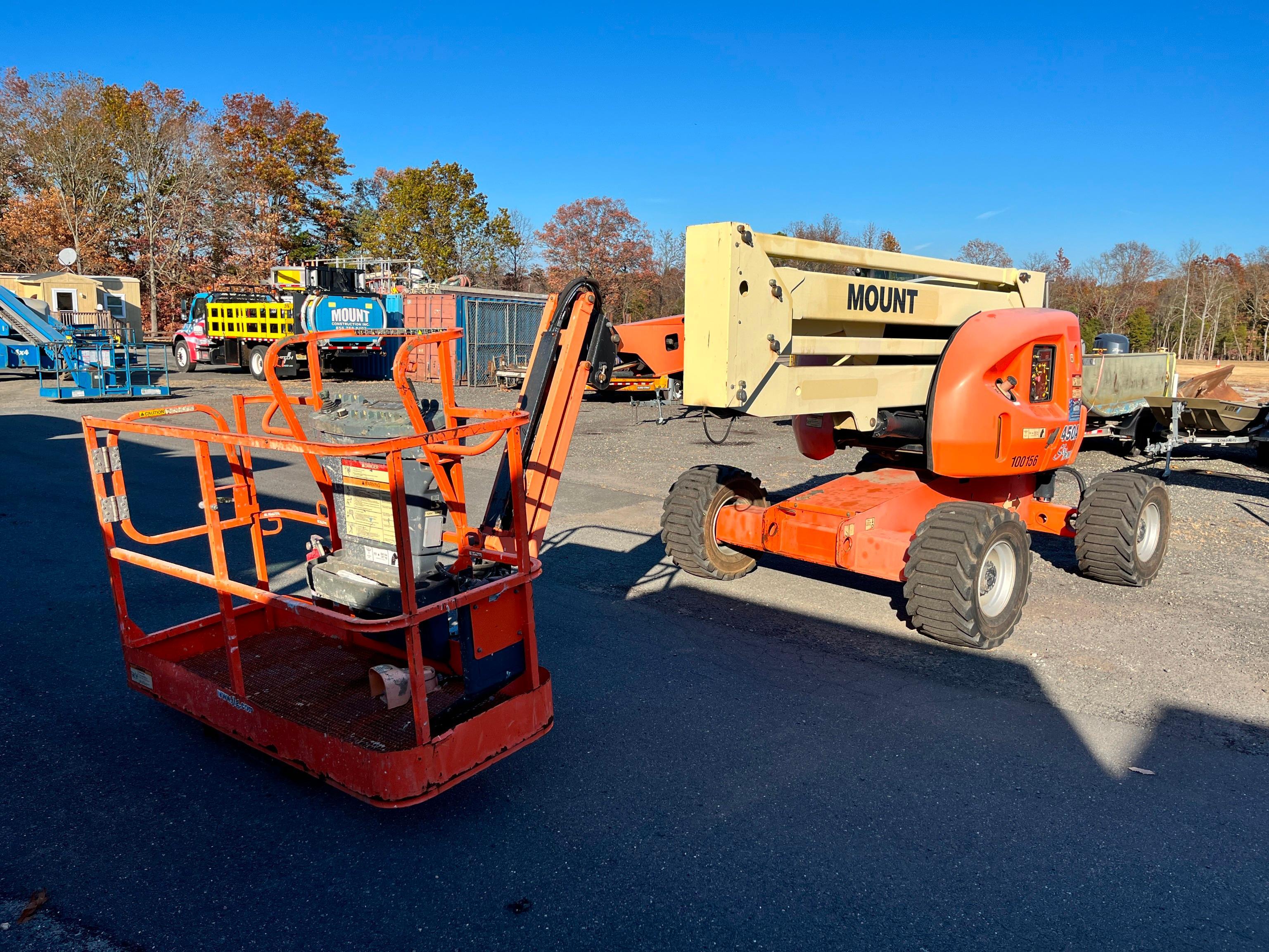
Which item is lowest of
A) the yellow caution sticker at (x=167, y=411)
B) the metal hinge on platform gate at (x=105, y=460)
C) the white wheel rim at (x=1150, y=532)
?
the white wheel rim at (x=1150, y=532)

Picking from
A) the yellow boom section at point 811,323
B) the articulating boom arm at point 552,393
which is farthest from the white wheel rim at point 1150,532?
the articulating boom arm at point 552,393

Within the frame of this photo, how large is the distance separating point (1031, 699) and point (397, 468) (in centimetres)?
388

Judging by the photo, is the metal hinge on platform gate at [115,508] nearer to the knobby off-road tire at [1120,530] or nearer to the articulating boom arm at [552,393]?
the articulating boom arm at [552,393]

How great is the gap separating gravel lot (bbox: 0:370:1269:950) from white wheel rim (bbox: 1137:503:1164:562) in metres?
0.46

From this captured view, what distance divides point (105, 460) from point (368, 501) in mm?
1307

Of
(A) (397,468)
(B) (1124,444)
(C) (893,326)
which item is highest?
(C) (893,326)

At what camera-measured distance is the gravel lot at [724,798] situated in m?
3.17

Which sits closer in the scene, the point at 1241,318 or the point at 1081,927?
the point at 1081,927

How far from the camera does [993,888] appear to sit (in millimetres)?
3350

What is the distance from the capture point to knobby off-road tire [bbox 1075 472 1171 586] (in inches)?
275

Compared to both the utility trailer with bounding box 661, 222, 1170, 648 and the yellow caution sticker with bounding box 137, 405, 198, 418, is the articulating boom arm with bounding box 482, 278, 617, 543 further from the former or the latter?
the yellow caution sticker with bounding box 137, 405, 198, 418

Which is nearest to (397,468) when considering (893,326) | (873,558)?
(873,558)

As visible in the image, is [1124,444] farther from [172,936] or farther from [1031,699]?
[172,936]

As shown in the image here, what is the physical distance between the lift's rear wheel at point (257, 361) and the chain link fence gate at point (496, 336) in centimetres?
581
